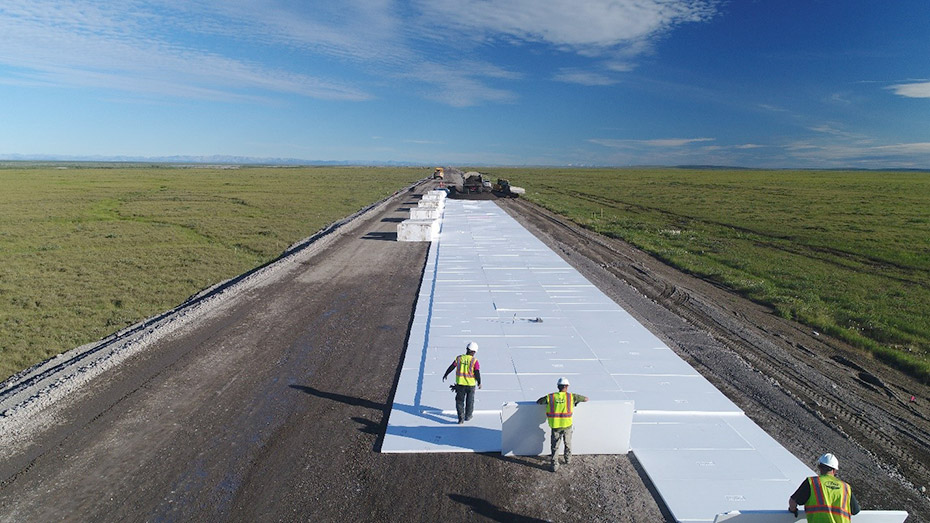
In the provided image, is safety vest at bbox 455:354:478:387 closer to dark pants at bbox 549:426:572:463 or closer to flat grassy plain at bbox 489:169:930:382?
dark pants at bbox 549:426:572:463

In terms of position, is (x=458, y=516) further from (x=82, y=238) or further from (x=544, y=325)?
(x=82, y=238)

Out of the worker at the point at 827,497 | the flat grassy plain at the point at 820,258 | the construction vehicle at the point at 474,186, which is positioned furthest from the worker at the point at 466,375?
the construction vehicle at the point at 474,186

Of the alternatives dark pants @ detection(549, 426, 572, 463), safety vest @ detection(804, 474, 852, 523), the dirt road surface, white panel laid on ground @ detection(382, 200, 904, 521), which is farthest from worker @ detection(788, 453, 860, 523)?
dark pants @ detection(549, 426, 572, 463)

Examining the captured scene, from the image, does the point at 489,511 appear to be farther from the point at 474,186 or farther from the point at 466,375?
the point at 474,186

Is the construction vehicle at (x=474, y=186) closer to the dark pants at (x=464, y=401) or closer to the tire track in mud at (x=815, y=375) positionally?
the tire track in mud at (x=815, y=375)

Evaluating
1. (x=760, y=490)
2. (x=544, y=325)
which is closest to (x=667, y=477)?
(x=760, y=490)
